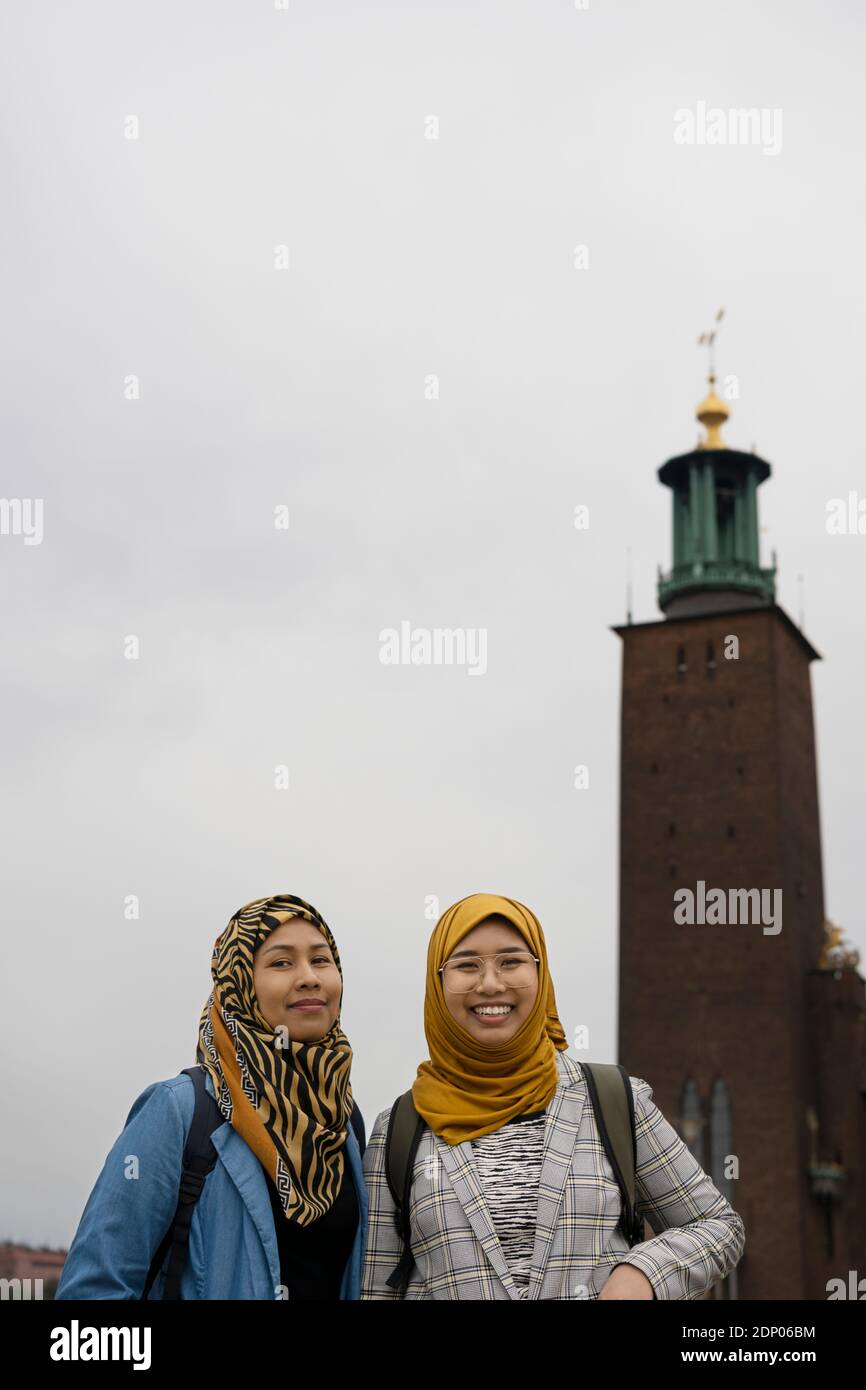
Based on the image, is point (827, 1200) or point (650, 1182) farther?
point (827, 1200)

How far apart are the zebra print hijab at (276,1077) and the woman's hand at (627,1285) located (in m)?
0.67

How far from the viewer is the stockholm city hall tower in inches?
1347

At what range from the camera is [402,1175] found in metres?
3.75

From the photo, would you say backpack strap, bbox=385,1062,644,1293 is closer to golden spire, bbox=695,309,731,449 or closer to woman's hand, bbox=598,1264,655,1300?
woman's hand, bbox=598,1264,655,1300

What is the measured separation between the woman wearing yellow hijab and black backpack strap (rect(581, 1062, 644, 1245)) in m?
0.02

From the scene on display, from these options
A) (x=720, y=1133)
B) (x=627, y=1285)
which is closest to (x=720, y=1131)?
(x=720, y=1133)

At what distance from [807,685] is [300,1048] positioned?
37036 mm

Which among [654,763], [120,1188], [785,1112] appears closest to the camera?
[120,1188]

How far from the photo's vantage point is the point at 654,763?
3794 cm

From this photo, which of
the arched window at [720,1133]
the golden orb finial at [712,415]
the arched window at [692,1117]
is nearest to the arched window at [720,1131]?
the arched window at [720,1133]

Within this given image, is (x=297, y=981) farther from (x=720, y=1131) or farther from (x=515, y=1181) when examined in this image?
(x=720, y=1131)
